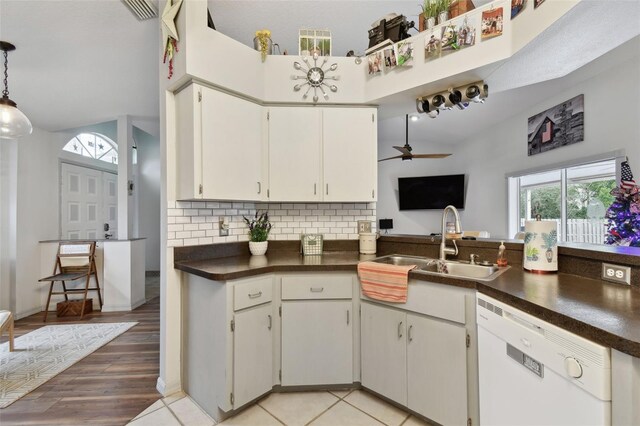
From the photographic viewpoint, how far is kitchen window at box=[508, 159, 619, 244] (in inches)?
126

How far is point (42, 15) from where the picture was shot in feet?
6.35

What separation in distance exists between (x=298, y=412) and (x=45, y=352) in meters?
2.46

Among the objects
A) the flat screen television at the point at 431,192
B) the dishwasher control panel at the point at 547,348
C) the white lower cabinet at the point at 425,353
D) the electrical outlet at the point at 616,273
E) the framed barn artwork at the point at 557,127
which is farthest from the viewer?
the flat screen television at the point at 431,192

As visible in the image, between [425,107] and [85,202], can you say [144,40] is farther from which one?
[85,202]

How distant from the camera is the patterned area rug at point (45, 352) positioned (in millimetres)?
2068

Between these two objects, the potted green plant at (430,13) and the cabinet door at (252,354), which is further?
the potted green plant at (430,13)

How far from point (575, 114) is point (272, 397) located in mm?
4295

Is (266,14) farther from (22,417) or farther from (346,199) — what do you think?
(22,417)

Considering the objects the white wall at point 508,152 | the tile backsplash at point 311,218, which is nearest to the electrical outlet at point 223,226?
the tile backsplash at point 311,218

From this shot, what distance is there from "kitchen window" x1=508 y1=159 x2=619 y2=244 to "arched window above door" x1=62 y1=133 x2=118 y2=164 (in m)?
6.14

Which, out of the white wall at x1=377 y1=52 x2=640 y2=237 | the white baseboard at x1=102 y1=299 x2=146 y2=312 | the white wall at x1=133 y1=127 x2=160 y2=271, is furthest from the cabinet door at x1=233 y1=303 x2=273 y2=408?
the white wall at x1=133 y1=127 x2=160 y2=271

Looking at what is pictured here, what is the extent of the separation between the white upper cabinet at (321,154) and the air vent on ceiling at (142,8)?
3.35 feet

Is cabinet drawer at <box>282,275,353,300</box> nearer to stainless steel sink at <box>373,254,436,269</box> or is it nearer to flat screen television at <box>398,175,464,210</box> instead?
stainless steel sink at <box>373,254,436,269</box>

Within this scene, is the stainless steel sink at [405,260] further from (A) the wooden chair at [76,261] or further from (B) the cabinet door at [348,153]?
(A) the wooden chair at [76,261]
